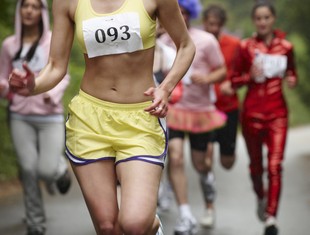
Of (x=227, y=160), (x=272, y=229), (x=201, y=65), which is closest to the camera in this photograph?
(x=272, y=229)

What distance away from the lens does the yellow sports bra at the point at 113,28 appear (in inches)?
210

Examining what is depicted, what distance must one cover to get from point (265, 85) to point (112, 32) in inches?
144

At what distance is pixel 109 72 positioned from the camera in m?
5.43

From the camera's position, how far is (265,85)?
8773mm

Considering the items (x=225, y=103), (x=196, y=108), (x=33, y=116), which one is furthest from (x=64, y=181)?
(x=225, y=103)

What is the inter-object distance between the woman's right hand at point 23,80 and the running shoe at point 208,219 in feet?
14.4

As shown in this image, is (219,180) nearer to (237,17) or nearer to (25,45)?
(25,45)

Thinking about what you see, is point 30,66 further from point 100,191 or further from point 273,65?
point 100,191

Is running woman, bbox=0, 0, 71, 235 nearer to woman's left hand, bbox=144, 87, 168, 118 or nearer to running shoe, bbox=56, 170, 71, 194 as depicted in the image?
running shoe, bbox=56, 170, 71, 194

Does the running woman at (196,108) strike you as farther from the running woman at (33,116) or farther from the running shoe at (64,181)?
the running woman at (33,116)

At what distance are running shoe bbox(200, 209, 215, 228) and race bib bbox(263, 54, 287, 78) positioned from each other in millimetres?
1684

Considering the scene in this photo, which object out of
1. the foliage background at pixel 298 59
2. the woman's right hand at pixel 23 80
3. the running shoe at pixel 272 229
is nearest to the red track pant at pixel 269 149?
the running shoe at pixel 272 229

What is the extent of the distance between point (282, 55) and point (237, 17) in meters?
45.4

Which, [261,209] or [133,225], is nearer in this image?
[133,225]
